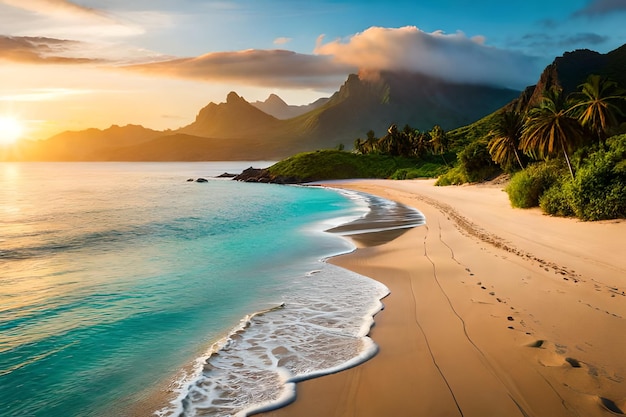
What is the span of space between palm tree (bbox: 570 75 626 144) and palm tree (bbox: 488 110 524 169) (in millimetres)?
16856

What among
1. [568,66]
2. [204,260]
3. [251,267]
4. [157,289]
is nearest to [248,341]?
[157,289]

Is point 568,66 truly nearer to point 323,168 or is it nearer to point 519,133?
point 323,168

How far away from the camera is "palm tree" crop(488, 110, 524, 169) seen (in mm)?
52406

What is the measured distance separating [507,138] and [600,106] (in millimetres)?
19714

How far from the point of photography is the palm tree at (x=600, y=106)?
32344mm

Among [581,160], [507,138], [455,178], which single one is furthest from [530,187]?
[455,178]

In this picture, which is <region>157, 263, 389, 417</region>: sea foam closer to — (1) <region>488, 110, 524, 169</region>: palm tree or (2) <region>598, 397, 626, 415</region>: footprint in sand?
(2) <region>598, 397, 626, 415</region>: footprint in sand

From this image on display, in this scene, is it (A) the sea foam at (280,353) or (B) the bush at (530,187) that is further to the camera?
(B) the bush at (530,187)

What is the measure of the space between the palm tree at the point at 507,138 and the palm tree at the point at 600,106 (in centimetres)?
1686

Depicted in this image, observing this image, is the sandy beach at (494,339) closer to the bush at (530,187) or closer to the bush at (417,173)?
the bush at (530,187)

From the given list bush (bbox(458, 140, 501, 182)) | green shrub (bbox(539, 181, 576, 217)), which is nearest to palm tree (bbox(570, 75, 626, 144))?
green shrub (bbox(539, 181, 576, 217))

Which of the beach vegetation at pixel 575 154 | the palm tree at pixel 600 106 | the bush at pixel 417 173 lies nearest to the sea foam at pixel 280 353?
the beach vegetation at pixel 575 154

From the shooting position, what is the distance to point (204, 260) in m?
19.9

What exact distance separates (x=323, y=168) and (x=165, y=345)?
106 meters
